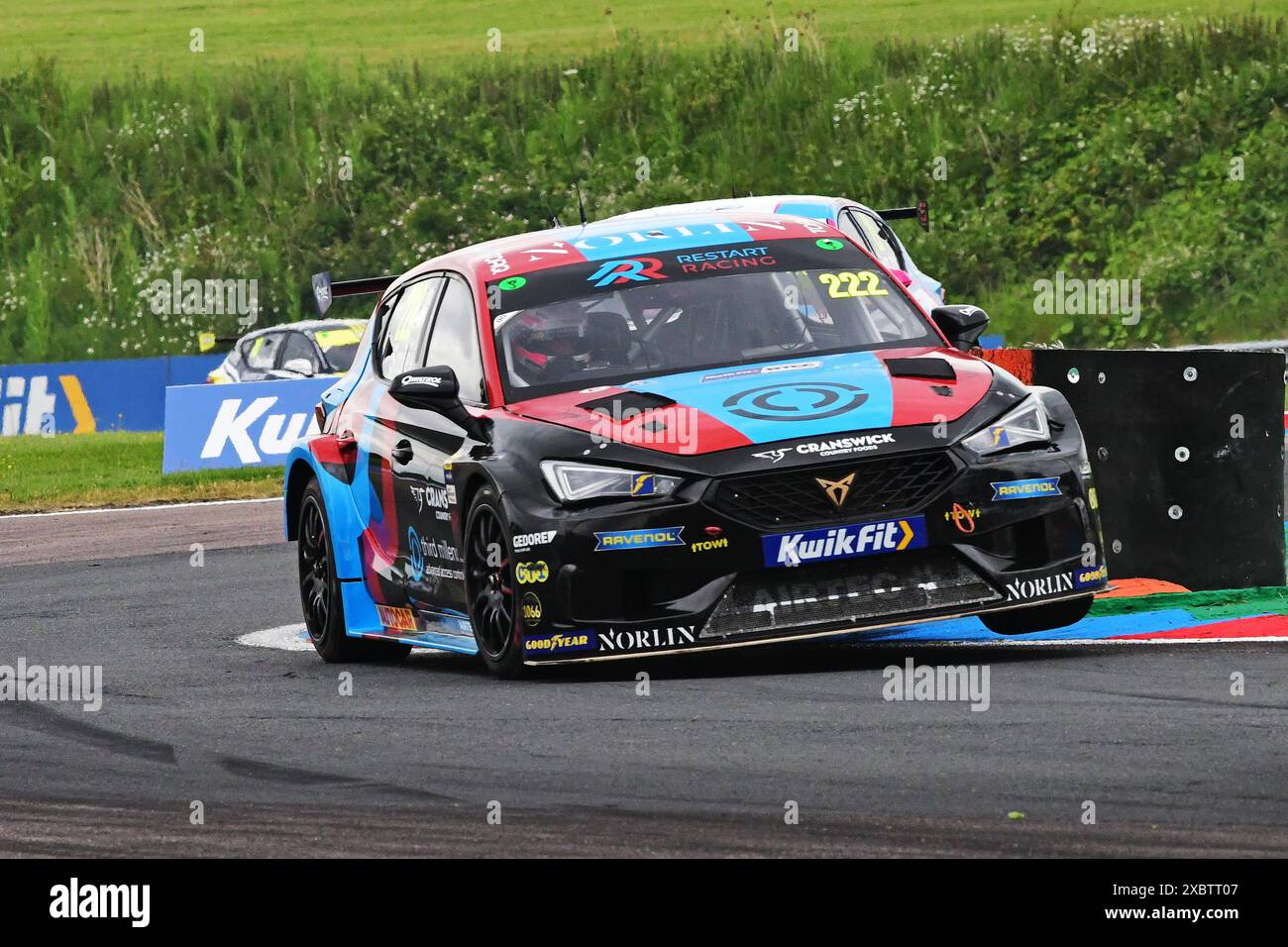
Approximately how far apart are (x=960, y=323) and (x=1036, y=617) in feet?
4.05

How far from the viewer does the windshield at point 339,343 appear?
28.6 meters

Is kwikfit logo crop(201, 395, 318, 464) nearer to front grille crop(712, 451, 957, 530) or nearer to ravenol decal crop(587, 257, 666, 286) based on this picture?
ravenol decal crop(587, 257, 666, 286)

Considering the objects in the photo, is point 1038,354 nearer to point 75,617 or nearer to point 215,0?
point 75,617

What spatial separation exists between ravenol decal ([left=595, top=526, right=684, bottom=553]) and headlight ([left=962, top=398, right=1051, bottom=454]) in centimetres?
110

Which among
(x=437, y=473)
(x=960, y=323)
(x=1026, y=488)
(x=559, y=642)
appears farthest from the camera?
(x=960, y=323)

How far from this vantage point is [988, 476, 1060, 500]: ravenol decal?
8805 mm

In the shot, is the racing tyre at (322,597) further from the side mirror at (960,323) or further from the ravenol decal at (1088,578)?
the ravenol decal at (1088,578)

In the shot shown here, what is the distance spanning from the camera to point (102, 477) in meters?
24.3

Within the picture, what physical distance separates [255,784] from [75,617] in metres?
6.22

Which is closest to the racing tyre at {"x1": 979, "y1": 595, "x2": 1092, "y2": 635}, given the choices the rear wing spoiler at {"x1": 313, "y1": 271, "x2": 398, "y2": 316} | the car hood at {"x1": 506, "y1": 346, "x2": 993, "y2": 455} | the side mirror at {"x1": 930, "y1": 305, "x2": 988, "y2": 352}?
the car hood at {"x1": 506, "y1": 346, "x2": 993, "y2": 455}

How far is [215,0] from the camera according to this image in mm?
51500

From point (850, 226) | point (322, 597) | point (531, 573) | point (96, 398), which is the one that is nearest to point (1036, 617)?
point (531, 573)

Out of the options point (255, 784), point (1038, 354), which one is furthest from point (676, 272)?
point (255, 784)

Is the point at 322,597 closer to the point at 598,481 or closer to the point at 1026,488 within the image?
the point at 598,481
